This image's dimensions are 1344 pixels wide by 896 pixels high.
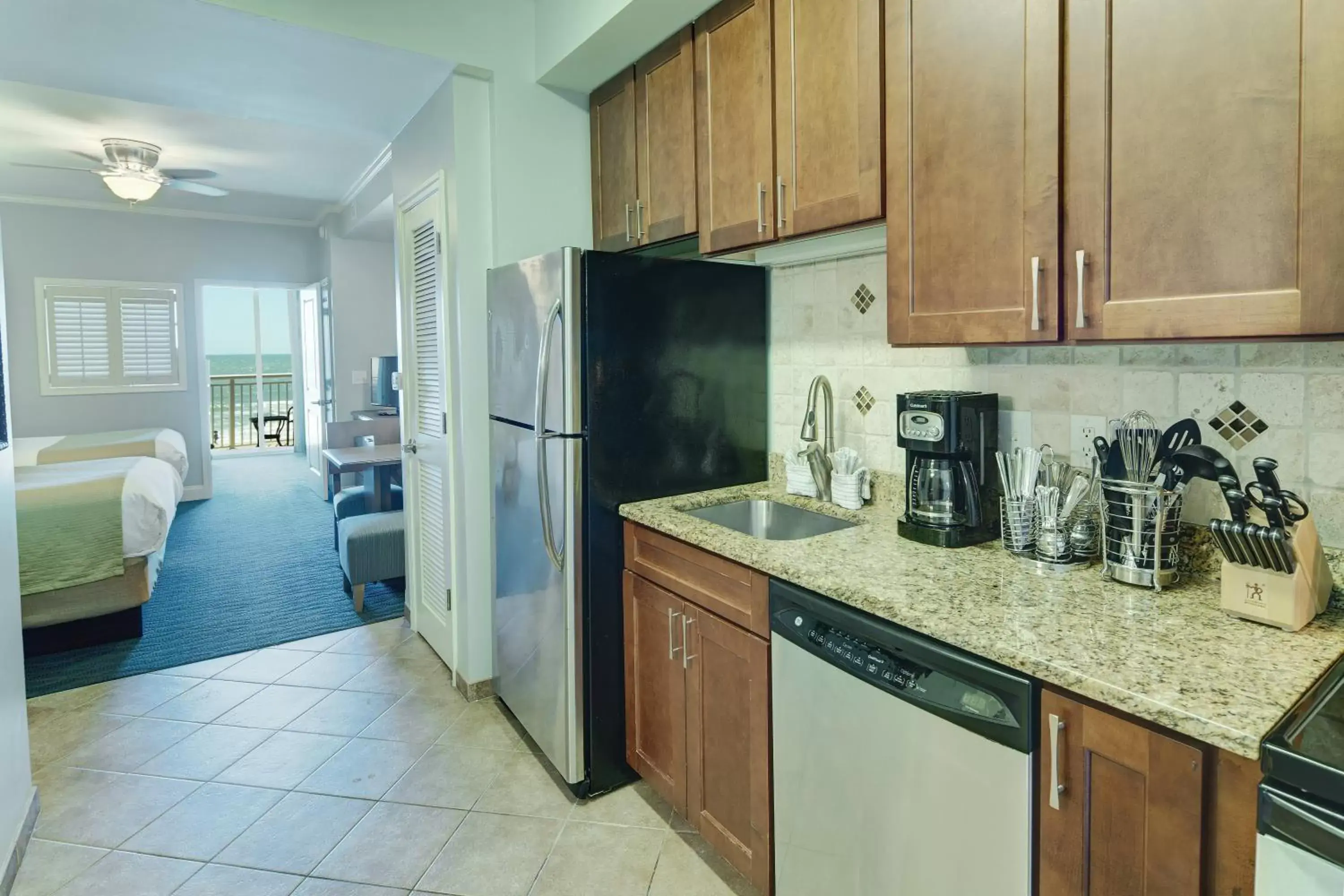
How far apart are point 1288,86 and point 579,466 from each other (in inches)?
67.0

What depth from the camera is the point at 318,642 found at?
3598 mm

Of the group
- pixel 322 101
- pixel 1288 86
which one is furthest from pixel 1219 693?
pixel 322 101

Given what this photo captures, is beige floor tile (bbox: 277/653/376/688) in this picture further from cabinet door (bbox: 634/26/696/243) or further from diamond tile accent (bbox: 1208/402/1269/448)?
diamond tile accent (bbox: 1208/402/1269/448)

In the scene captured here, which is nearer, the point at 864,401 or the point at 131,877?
the point at 131,877

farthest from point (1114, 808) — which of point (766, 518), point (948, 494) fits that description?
point (766, 518)

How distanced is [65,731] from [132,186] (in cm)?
337

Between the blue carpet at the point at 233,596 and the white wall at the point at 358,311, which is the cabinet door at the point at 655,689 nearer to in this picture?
the blue carpet at the point at 233,596

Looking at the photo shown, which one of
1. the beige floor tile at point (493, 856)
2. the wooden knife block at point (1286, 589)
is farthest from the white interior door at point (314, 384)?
the wooden knife block at point (1286, 589)

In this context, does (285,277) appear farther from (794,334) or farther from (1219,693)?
(1219,693)

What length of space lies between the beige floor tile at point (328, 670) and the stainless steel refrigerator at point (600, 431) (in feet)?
3.66

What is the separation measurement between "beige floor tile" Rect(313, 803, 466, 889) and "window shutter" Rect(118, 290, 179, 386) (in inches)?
241

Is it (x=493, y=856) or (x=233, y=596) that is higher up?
(x=233, y=596)

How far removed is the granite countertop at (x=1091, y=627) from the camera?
3.15ft

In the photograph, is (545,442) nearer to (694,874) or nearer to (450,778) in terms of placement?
(450,778)
